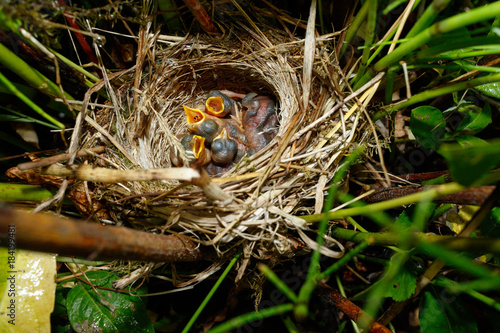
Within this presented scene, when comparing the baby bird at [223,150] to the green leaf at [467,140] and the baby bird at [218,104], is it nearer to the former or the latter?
the baby bird at [218,104]

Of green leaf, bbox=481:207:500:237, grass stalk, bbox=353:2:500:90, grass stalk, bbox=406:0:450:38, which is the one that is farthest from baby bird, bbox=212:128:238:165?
green leaf, bbox=481:207:500:237

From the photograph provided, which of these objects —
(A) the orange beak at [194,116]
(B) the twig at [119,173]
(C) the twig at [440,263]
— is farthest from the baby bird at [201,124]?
(C) the twig at [440,263]

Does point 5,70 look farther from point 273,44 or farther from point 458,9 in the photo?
point 458,9

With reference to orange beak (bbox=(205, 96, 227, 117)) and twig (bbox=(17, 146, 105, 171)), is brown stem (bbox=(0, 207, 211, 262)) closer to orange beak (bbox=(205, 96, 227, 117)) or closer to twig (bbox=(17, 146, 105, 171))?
twig (bbox=(17, 146, 105, 171))

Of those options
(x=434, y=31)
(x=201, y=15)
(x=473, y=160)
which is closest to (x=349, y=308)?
(x=473, y=160)

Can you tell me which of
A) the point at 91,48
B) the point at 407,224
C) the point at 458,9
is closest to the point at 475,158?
the point at 407,224

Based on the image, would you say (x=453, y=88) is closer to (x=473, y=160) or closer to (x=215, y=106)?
(x=473, y=160)
